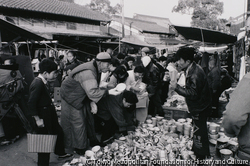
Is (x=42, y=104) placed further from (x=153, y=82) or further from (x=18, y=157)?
(x=153, y=82)

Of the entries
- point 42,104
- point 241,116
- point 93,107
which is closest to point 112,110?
point 93,107

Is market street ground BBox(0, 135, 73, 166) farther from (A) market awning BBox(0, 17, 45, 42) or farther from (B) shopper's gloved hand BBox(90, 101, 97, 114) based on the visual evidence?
(A) market awning BBox(0, 17, 45, 42)

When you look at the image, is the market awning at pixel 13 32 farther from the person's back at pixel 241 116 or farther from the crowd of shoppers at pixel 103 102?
the person's back at pixel 241 116

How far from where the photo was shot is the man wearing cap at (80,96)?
10.2 ft

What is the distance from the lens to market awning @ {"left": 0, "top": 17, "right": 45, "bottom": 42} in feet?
14.9

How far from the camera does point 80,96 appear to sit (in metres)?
3.20

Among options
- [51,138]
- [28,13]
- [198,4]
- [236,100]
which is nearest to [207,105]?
[236,100]

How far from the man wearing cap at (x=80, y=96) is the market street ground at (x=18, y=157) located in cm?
39

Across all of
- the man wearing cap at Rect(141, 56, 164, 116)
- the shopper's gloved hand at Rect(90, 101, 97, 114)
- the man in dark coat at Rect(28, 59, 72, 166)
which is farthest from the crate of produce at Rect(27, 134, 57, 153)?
the man wearing cap at Rect(141, 56, 164, 116)

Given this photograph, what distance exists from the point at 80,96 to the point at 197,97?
74.7 inches

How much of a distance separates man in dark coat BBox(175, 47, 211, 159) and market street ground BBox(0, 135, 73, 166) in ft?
7.69

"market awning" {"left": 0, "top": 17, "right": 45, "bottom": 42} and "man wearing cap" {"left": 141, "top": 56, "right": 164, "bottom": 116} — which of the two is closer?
"market awning" {"left": 0, "top": 17, "right": 45, "bottom": 42}

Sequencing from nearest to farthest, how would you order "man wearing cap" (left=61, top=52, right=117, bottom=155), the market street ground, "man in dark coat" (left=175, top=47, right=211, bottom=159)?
1. "man in dark coat" (left=175, top=47, right=211, bottom=159)
2. "man wearing cap" (left=61, top=52, right=117, bottom=155)
3. the market street ground

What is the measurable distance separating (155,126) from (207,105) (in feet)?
6.07
